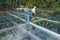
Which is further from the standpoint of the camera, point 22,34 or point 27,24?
point 27,24

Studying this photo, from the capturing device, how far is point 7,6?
17344mm

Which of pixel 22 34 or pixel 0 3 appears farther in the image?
pixel 0 3

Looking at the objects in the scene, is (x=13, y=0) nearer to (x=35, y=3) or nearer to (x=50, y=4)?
(x=35, y=3)

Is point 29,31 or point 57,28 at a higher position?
point 29,31

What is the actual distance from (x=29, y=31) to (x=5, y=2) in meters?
12.8

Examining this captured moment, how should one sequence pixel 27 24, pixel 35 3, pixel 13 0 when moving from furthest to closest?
pixel 35 3 → pixel 13 0 → pixel 27 24

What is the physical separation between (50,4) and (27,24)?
18.4 meters

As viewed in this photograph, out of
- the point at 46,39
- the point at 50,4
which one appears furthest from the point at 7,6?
the point at 46,39

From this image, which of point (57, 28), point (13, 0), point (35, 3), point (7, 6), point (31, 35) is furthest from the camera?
point (35, 3)

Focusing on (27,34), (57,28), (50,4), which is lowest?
(50,4)

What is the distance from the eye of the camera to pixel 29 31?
5.16 metres

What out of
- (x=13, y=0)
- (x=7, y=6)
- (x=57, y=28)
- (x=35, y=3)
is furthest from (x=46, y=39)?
(x=35, y=3)

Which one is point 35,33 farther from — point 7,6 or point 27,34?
point 7,6

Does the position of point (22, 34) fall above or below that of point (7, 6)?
above
